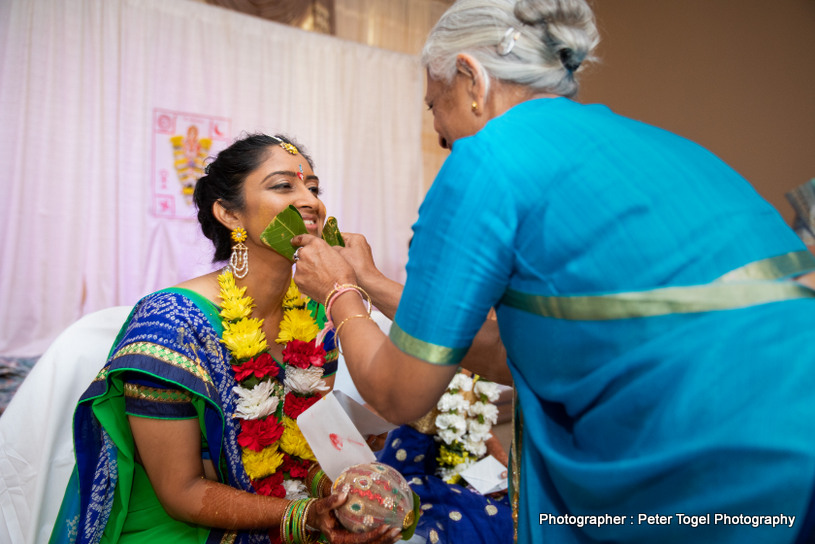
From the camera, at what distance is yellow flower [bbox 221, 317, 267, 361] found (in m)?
1.78

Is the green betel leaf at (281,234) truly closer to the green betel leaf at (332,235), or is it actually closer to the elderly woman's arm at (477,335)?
the green betel leaf at (332,235)

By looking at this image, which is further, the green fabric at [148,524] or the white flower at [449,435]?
the white flower at [449,435]

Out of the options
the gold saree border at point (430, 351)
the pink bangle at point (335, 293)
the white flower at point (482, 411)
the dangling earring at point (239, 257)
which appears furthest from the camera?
the white flower at point (482, 411)

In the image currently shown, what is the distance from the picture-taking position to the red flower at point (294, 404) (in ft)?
6.22

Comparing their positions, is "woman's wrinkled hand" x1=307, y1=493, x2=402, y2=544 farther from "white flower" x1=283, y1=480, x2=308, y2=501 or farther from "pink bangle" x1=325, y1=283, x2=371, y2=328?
"pink bangle" x1=325, y1=283, x2=371, y2=328

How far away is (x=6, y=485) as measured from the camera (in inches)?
70.5

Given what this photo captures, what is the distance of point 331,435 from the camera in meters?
1.52

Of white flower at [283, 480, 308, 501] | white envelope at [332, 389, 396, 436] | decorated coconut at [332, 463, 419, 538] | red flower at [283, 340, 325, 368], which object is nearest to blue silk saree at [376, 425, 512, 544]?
white envelope at [332, 389, 396, 436]

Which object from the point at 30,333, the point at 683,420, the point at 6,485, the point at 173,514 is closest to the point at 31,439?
the point at 6,485

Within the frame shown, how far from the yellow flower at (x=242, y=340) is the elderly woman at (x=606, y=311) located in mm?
771

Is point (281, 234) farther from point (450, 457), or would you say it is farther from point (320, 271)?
point (450, 457)

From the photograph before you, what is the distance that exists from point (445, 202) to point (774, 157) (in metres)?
4.94

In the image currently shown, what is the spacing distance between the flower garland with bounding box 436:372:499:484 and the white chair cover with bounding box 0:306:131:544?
1.44 metres

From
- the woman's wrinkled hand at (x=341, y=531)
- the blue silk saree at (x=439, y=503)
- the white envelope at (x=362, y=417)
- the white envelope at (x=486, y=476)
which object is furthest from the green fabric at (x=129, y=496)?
the white envelope at (x=486, y=476)
